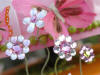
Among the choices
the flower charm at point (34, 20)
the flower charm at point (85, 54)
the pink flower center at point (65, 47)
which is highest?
the flower charm at point (34, 20)

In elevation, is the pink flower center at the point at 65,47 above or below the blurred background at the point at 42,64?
above

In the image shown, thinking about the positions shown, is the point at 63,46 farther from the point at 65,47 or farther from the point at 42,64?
the point at 42,64

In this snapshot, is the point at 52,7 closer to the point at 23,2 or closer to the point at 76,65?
the point at 23,2

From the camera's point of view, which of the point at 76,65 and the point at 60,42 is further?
the point at 76,65

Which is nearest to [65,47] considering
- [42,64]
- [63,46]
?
[63,46]

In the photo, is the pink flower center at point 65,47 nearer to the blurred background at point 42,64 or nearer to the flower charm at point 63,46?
the flower charm at point 63,46

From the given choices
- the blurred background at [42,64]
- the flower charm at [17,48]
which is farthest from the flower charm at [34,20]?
the blurred background at [42,64]

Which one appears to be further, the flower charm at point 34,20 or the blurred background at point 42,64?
the blurred background at point 42,64

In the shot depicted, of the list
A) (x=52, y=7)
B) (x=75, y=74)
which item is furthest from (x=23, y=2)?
(x=75, y=74)
